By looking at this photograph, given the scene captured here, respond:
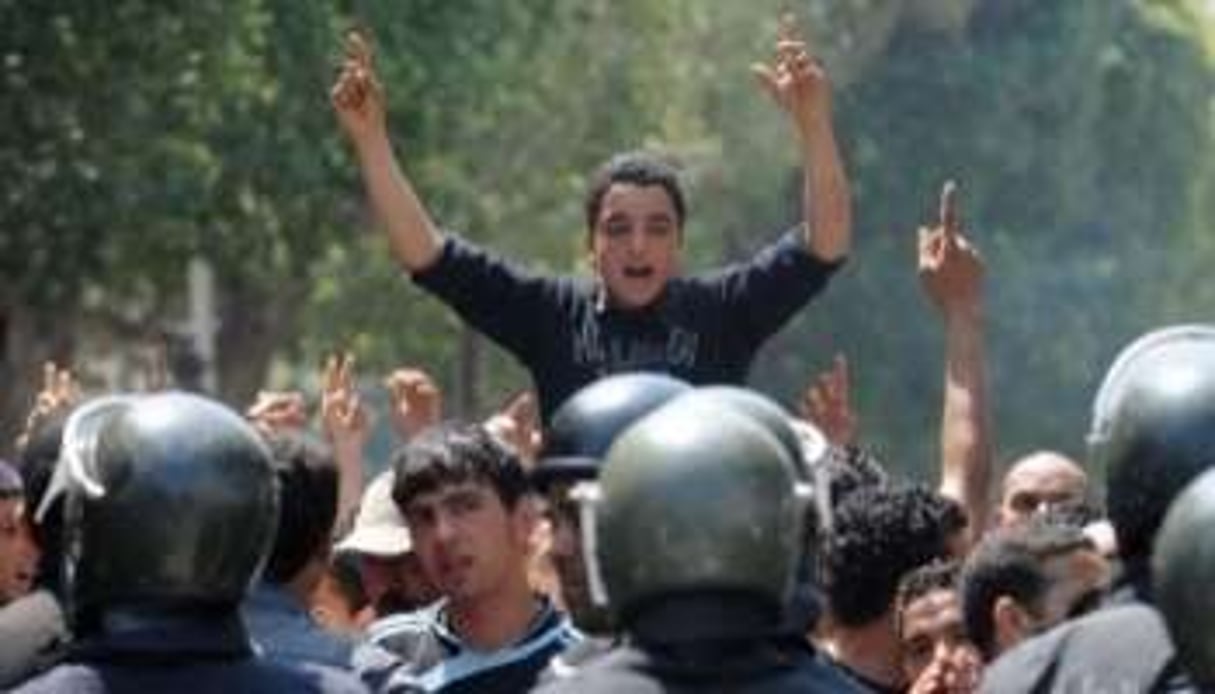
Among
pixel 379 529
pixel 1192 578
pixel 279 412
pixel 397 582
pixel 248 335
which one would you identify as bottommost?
pixel 248 335

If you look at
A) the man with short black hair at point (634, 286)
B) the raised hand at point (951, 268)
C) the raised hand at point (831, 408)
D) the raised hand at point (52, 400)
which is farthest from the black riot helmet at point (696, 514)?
the raised hand at point (831, 408)

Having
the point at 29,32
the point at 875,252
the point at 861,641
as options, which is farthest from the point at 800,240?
the point at 875,252

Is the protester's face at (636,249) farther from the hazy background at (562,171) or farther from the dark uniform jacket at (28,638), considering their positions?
the hazy background at (562,171)

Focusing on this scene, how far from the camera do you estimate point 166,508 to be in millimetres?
6754

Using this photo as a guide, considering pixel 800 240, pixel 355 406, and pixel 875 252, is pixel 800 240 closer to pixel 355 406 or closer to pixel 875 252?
pixel 355 406

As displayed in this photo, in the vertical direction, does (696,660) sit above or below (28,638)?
above

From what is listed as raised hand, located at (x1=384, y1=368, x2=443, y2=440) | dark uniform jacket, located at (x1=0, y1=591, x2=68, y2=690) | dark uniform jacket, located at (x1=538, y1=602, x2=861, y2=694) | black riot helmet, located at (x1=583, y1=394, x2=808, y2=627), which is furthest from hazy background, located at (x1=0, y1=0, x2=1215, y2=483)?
dark uniform jacket, located at (x1=538, y1=602, x2=861, y2=694)

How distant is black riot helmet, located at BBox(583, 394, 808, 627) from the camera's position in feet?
20.4

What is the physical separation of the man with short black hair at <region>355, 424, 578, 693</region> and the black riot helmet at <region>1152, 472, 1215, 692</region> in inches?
82.7

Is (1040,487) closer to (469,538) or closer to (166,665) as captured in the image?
(469,538)

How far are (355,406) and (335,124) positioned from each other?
→ 788 inches

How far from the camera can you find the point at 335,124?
31172 mm

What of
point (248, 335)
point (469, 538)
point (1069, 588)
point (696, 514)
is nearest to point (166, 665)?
point (696, 514)

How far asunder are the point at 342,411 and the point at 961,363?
1757 millimetres
